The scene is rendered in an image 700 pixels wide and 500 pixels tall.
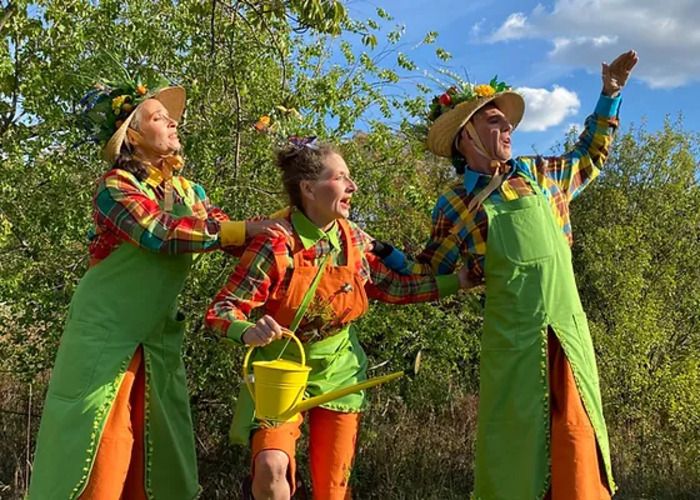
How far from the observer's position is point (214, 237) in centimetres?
281

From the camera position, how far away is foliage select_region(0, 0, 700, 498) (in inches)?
184

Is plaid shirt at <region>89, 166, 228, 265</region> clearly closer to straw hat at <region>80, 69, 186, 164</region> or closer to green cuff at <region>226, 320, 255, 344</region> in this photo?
straw hat at <region>80, 69, 186, 164</region>

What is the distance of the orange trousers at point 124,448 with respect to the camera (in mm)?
2678

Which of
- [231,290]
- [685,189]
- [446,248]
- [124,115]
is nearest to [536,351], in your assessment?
[446,248]

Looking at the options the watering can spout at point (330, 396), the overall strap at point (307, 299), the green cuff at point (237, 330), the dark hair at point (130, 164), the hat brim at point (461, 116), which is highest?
the hat brim at point (461, 116)

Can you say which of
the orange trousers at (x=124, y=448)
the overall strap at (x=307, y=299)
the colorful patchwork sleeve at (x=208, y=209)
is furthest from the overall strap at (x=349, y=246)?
the orange trousers at (x=124, y=448)

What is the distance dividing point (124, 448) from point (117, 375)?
254 millimetres

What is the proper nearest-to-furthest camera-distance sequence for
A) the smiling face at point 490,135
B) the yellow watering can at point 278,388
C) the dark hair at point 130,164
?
the yellow watering can at point 278,388
the dark hair at point 130,164
the smiling face at point 490,135

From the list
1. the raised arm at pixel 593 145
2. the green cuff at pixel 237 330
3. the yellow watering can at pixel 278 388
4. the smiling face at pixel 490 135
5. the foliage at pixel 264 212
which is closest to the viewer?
the yellow watering can at pixel 278 388

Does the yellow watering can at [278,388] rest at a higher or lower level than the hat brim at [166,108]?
lower

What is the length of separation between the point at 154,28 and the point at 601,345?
376 centimetres

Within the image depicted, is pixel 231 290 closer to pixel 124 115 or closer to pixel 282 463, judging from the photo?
pixel 282 463

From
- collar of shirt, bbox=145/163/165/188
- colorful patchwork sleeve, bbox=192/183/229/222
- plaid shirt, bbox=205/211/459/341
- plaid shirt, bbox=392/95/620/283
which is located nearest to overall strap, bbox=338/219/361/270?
plaid shirt, bbox=205/211/459/341

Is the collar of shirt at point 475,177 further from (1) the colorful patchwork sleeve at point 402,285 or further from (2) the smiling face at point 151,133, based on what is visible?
(2) the smiling face at point 151,133
